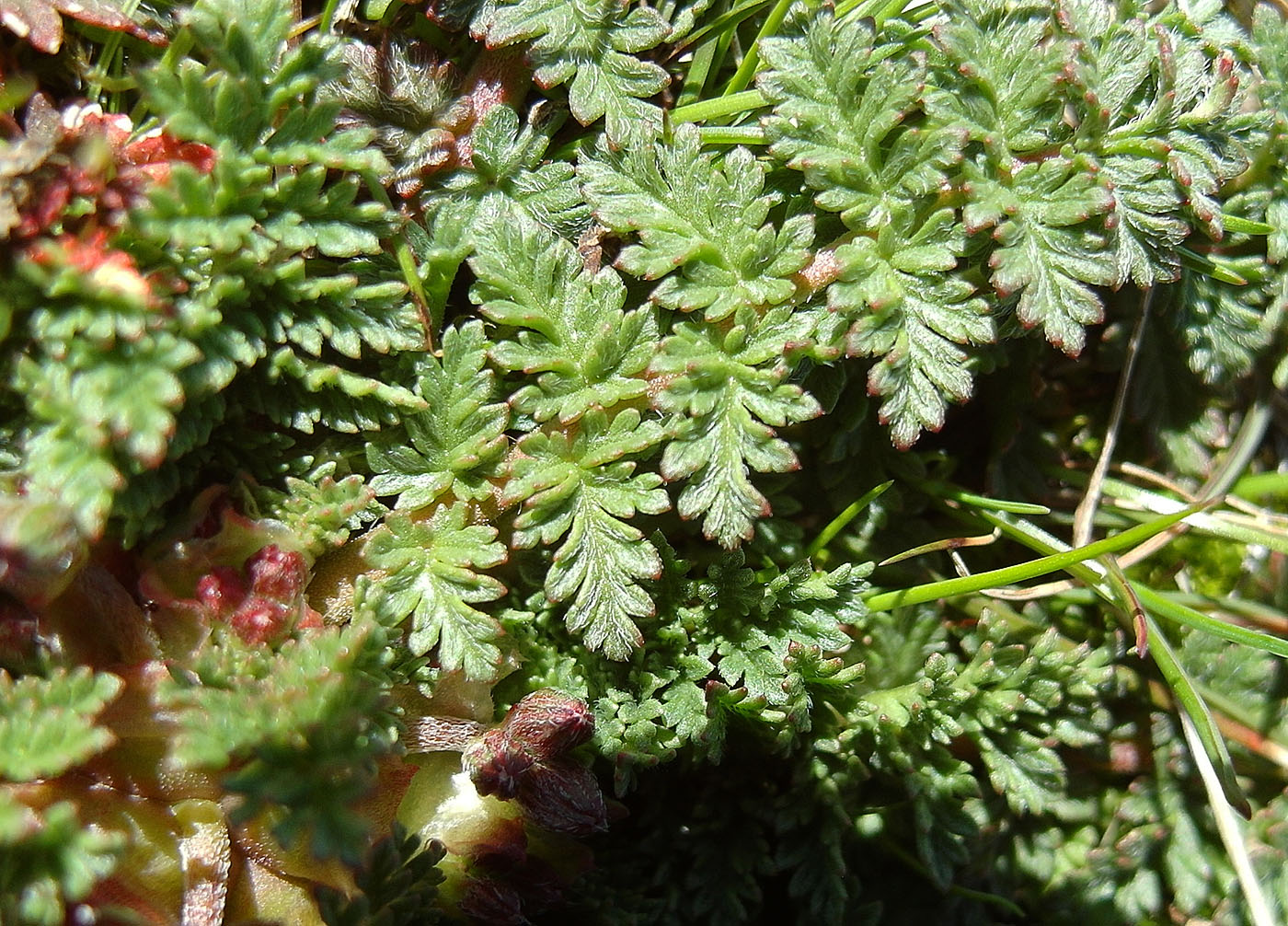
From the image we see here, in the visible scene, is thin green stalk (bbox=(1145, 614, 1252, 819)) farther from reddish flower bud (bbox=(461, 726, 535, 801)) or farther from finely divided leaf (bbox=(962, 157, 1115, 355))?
reddish flower bud (bbox=(461, 726, 535, 801))

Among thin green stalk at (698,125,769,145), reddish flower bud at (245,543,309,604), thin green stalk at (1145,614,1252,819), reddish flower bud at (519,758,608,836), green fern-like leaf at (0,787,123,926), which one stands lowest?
green fern-like leaf at (0,787,123,926)

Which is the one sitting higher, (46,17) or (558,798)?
(46,17)

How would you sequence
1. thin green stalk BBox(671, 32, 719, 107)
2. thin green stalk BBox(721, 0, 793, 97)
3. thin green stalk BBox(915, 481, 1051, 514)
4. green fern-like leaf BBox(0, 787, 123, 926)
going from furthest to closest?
1. thin green stalk BBox(915, 481, 1051, 514)
2. thin green stalk BBox(671, 32, 719, 107)
3. thin green stalk BBox(721, 0, 793, 97)
4. green fern-like leaf BBox(0, 787, 123, 926)

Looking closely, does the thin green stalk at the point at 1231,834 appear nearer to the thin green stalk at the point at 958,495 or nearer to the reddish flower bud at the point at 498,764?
the thin green stalk at the point at 958,495

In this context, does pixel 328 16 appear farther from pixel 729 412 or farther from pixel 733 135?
pixel 729 412

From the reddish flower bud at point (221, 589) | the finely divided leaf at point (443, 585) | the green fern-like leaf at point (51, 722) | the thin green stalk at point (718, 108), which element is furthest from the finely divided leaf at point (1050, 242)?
the green fern-like leaf at point (51, 722)

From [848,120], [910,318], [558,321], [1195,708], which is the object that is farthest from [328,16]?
[1195,708]

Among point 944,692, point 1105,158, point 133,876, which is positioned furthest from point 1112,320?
point 133,876

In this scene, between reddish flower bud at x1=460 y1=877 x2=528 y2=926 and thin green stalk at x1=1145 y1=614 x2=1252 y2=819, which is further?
thin green stalk at x1=1145 y1=614 x2=1252 y2=819

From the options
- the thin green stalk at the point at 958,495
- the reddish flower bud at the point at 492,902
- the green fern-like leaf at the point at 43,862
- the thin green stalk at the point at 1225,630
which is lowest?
the reddish flower bud at the point at 492,902

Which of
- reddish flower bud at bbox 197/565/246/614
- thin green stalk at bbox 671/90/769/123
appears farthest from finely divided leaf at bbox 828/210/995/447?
reddish flower bud at bbox 197/565/246/614
